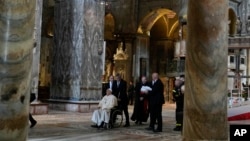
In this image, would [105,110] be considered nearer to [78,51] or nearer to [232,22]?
[78,51]

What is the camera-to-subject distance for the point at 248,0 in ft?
87.9

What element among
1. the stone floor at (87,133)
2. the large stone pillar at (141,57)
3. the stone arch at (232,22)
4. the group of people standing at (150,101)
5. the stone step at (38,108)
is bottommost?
the stone floor at (87,133)

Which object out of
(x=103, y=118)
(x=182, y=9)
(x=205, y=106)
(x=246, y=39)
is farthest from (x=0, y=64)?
(x=182, y=9)

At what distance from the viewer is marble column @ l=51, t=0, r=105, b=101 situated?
57.3ft

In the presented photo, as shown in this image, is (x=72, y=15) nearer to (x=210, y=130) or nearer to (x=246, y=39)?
(x=246, y=39)

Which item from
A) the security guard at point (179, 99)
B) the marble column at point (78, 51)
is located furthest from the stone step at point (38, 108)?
the security guard at point (179, 99)

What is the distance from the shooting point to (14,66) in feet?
12.4

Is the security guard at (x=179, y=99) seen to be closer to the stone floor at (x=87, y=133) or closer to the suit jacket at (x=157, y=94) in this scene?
the stone floor at (x=87, y=133)

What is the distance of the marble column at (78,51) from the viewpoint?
17469 mm

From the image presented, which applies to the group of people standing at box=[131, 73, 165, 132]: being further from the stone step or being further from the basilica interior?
the stone step

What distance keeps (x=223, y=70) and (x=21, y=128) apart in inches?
114

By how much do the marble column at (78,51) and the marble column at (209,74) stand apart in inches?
481

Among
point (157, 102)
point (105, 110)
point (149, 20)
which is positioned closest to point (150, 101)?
point (157, 102)

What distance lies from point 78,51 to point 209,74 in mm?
12443
